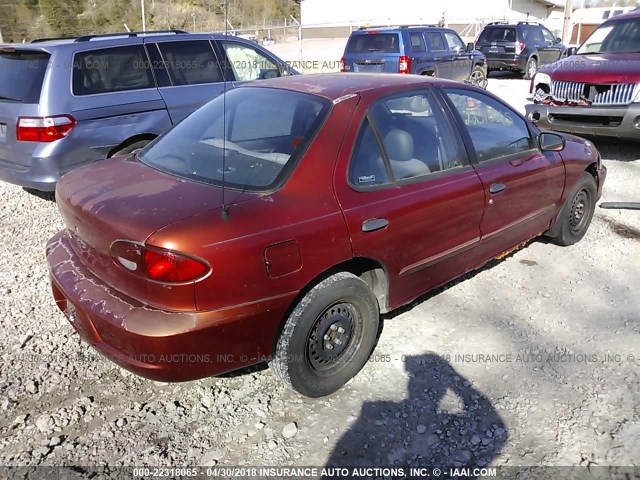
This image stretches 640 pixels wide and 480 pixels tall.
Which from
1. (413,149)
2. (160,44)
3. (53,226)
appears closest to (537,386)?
(413,149)

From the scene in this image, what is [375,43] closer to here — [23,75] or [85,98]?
[85,98]

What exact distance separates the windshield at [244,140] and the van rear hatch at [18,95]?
100.0 inches

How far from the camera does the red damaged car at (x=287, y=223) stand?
2.53m

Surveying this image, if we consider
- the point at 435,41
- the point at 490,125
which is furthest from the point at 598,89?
the point at 435,41

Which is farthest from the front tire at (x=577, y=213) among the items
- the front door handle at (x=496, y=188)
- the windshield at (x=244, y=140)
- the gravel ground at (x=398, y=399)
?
the windshield at (x=244, y=140)

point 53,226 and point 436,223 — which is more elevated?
point 436,223

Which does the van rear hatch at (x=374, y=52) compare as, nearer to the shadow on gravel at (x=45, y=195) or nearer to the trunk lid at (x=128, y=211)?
the shadow on gravel at (x=45, y=195)

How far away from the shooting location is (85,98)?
553 centimetres

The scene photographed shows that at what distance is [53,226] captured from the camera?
18.0 ft

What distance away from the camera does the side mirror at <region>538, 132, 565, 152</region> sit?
4.30 m

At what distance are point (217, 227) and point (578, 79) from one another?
672cm

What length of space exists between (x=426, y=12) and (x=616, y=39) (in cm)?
3568

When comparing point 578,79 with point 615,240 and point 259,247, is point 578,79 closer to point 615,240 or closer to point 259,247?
point 615,240

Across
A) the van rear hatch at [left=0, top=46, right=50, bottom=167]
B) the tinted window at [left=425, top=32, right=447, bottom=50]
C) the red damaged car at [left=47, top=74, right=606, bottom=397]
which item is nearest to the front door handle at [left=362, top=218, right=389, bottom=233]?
the red damaged car at [left=47, top=74, right=606, bottom=397]
